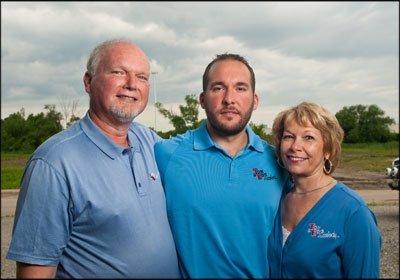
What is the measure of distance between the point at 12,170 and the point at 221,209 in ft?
105

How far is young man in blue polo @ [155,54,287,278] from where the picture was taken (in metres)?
2.93

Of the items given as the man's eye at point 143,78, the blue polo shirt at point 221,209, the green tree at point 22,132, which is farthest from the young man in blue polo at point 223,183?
the green tree at point 22,132

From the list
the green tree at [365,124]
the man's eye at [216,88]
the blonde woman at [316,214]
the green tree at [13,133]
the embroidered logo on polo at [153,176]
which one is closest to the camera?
the blonde woman at [316,214]

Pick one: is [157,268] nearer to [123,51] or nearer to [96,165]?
[96,165]

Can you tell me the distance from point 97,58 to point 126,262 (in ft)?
4.29

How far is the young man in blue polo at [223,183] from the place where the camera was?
2.93 meters

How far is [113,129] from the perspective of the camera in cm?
310

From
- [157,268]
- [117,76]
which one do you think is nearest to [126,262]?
[157,268]

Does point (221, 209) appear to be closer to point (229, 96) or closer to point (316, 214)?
point (316, 214)

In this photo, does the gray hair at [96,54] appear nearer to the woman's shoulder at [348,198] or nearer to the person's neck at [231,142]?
the person's neck at [231,142]

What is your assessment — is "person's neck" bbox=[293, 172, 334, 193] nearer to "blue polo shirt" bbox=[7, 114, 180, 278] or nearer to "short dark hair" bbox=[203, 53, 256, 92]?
"short dark hair" bbox=[203, 53, 256, 92]

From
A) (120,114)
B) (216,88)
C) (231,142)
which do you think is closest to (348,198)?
(231,142)

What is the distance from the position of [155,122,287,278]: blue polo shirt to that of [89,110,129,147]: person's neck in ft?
1.04

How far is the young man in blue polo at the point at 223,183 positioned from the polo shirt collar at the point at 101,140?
1.35ft
